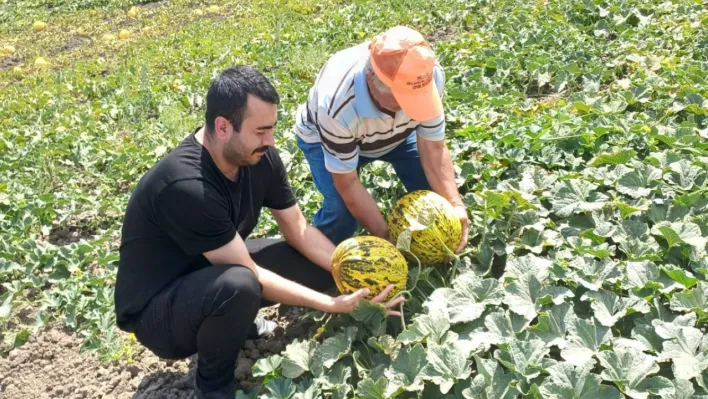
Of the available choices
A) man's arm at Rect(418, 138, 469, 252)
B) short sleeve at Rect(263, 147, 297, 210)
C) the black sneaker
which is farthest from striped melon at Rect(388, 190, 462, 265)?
the black sneaker

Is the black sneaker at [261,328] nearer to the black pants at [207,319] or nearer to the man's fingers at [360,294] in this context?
the black pants at [207,319]

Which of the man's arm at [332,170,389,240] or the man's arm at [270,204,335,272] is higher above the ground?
the man's arm at [332,170,389,240]

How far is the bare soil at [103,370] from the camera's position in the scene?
3.55 metres

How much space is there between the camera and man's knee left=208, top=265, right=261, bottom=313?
3.01 meters

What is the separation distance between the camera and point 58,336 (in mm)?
3939

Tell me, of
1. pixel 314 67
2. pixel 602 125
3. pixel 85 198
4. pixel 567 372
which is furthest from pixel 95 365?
pixel 314 67

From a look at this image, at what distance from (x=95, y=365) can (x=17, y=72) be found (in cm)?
743

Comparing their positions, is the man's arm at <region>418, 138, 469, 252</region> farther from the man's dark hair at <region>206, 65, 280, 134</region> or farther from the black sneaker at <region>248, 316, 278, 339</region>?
the black sneaker at <region>248, 316, 278, 339</region>

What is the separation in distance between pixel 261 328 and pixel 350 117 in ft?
4.15

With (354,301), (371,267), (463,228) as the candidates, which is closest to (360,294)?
(354,301)

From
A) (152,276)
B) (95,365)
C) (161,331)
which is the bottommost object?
(95,365)

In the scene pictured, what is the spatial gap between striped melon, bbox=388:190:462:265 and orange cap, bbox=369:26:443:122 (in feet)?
1.62

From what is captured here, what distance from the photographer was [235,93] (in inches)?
115

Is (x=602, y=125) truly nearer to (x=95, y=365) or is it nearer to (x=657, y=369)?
(x=657, y=369)
